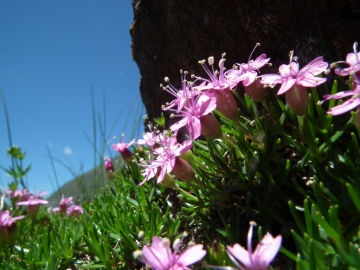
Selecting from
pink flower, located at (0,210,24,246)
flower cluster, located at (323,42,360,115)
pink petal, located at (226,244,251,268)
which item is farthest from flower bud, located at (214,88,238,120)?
pink flower, located at (0,210,24,246)

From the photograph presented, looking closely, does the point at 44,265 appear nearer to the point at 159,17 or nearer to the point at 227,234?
the point at 227,234

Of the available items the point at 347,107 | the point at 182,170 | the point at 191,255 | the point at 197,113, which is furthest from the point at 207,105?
the point at 191,255

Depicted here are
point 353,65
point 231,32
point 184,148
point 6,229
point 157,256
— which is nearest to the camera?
point 157,256

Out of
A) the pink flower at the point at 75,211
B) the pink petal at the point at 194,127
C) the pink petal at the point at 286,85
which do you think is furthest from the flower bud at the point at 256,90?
the pink flower at the point at 75,211

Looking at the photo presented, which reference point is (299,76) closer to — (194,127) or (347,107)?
(347,107)

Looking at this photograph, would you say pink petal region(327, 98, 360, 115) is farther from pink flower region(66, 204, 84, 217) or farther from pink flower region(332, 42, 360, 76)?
pink flower region(66, 204, 84, 217)

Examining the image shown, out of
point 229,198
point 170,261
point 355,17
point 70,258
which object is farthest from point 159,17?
point 170,261

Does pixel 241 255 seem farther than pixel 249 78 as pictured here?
No
